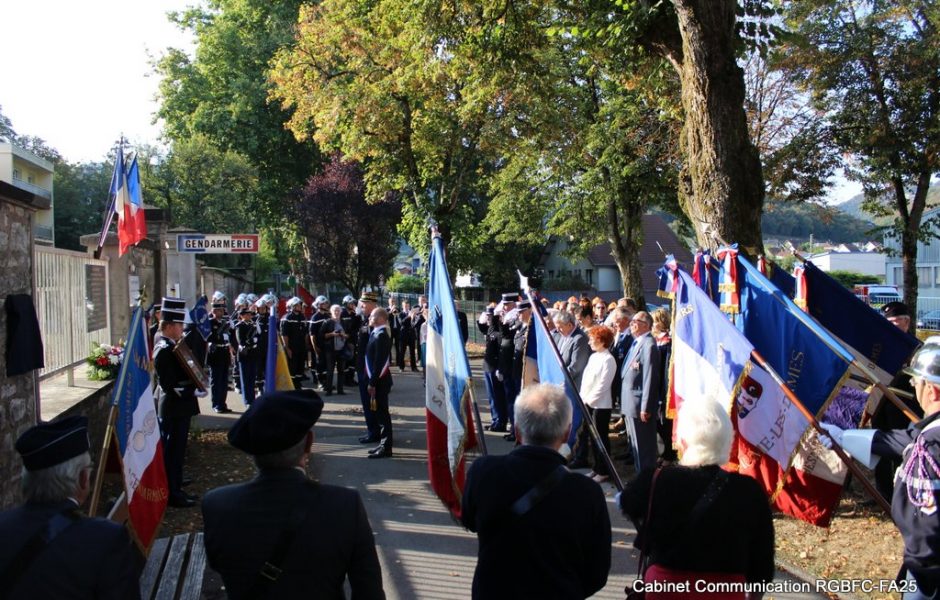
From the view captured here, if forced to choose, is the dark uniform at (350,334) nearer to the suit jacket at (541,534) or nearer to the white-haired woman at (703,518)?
the suit jacket at (541,534)

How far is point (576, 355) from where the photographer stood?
8.79 metres

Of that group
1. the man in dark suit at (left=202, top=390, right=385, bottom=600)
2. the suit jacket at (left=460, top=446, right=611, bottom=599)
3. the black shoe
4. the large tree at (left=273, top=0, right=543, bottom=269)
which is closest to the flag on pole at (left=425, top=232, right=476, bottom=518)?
the suit jacket at (left=460, top=446, right=611, bottom=599)

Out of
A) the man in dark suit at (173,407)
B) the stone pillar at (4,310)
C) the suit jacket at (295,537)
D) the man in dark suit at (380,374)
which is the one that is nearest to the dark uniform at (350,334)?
the man in dark suit at (380,374)

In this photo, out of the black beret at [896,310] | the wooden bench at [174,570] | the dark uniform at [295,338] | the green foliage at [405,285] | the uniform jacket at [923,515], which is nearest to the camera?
the uniform jacket at [923,515]

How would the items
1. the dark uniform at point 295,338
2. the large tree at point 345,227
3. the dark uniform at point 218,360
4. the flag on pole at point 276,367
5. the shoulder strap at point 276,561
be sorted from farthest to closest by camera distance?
the large tree at point 345,227, the dark uniform at point 295,338, the dark uniform at point 218,360, the flag on pole at point 276,367, the shoulder strap at point 276,561

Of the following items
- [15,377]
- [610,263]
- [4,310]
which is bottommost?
[15,377]

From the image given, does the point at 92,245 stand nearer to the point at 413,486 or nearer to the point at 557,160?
the point at 413,486

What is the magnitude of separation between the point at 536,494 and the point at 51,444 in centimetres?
179

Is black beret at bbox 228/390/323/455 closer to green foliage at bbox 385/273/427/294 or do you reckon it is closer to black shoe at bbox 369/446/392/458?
black shoe at bbox 369/446/392/458

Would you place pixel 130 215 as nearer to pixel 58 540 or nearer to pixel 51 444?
pixel 51 444

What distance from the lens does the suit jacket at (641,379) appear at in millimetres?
7453

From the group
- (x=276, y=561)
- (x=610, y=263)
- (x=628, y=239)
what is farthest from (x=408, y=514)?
(x=610, y=263)

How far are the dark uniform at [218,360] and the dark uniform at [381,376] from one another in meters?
4.19

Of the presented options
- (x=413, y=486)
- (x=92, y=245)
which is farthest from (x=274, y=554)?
(x=92, y=245)
